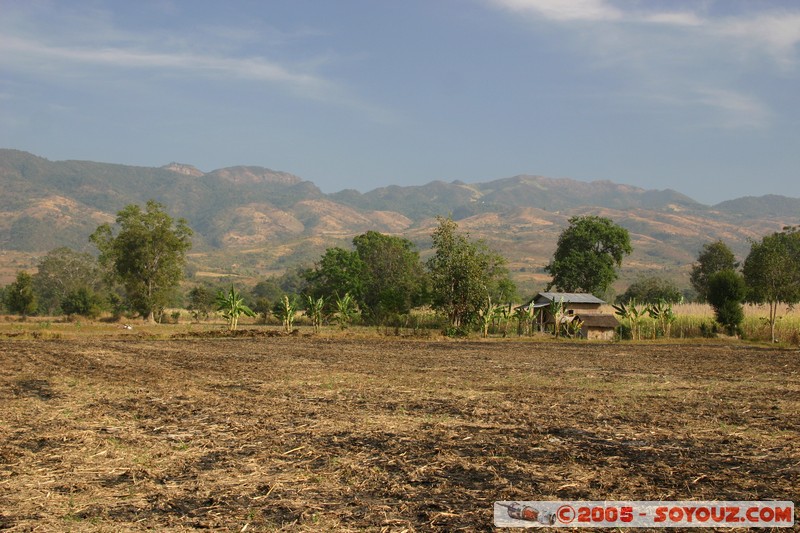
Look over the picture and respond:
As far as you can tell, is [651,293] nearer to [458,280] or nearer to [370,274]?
[370,274]

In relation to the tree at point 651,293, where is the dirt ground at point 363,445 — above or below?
below

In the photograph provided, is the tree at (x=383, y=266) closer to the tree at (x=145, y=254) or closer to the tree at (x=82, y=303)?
the tree at (x=145, y=254)

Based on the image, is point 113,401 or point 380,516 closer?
point 380,516

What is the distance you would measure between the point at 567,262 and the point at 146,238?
41.8m

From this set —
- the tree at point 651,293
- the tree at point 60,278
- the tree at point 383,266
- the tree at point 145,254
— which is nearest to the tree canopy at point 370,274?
the tree at point 383,266

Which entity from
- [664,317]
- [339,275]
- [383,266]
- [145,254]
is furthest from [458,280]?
[145,254]

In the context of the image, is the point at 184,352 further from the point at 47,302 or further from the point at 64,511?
the point at 47,302

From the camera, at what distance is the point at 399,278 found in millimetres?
69750

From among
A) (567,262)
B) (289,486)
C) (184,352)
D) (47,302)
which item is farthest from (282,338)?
(47,302)

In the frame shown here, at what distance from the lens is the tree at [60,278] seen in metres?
95.2

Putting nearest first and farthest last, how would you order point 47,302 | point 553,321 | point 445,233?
point 445,233 < point 553,321 < point 47,302

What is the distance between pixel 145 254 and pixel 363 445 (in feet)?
185

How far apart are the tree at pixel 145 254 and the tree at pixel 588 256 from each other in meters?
37.6

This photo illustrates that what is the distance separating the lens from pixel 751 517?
6.48 m
